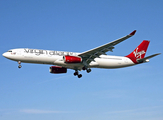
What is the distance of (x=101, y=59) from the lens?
157ft

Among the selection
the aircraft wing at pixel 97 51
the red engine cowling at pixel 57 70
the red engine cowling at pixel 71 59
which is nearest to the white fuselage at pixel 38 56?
the red engine cowling at pixel 71 59

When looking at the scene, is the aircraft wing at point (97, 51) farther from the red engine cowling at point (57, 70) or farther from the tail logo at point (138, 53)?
the tail logo at point (138, 53)

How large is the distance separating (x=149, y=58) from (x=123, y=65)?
554 centimetres

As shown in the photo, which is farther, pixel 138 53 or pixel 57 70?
pixel 138 53

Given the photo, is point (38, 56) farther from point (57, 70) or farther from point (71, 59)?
point (57, 70)

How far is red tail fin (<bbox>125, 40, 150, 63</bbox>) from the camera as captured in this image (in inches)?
2063

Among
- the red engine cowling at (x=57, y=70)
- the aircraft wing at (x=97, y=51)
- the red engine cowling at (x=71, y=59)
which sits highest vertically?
the aircraft wing at (x=97, y=51)

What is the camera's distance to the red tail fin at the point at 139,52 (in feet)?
172

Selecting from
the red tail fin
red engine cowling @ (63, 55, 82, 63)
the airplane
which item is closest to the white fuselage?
the airplane

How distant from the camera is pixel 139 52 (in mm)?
53219

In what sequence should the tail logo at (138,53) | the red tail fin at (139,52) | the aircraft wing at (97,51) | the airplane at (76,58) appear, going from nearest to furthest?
the aircraft wing at (97,51) < the airplane at (76,58) < the red tail fin at (139,52) < the tail logo at (138,53)

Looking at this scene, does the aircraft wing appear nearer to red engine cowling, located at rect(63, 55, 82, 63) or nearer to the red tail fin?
red engine cowling, located at rect(63, 55, 82, 63)

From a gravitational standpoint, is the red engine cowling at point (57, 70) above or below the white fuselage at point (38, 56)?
below

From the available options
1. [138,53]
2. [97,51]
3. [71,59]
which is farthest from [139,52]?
[71,59]
